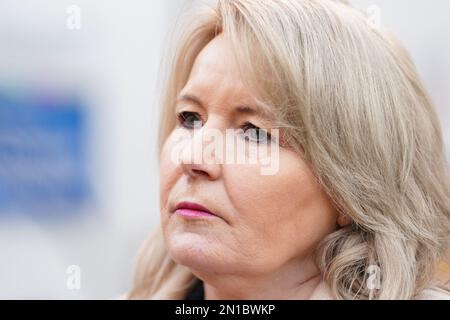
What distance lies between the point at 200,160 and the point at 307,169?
0.95 feet

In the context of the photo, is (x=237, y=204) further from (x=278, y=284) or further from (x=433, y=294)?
(x=433, y=294)

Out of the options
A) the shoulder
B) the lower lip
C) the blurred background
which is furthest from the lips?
the blurred background

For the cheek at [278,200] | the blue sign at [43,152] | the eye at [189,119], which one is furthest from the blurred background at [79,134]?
the cheek at [278,200]

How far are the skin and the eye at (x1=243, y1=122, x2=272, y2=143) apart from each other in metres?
0.02

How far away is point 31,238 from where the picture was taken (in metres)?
4.12

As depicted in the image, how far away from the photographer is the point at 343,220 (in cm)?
185

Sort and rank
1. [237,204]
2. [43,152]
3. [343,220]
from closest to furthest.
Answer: [237,204] → [343,220] → [43,152]

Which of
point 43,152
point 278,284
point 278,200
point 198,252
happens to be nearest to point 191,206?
point 198,252

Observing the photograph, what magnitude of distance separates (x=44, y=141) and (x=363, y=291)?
265cm

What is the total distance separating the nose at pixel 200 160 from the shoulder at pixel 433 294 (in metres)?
0.65

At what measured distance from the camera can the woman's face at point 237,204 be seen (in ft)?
5.62

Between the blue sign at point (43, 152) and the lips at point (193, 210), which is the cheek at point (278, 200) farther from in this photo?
the blue sign at point (43, 152)

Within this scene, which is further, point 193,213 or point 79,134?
point 79,134

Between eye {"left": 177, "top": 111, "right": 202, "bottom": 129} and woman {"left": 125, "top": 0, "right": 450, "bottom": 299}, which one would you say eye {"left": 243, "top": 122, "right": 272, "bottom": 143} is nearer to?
woman {"left": 125, "top": 0, "right": 450, "bottom": 299}
